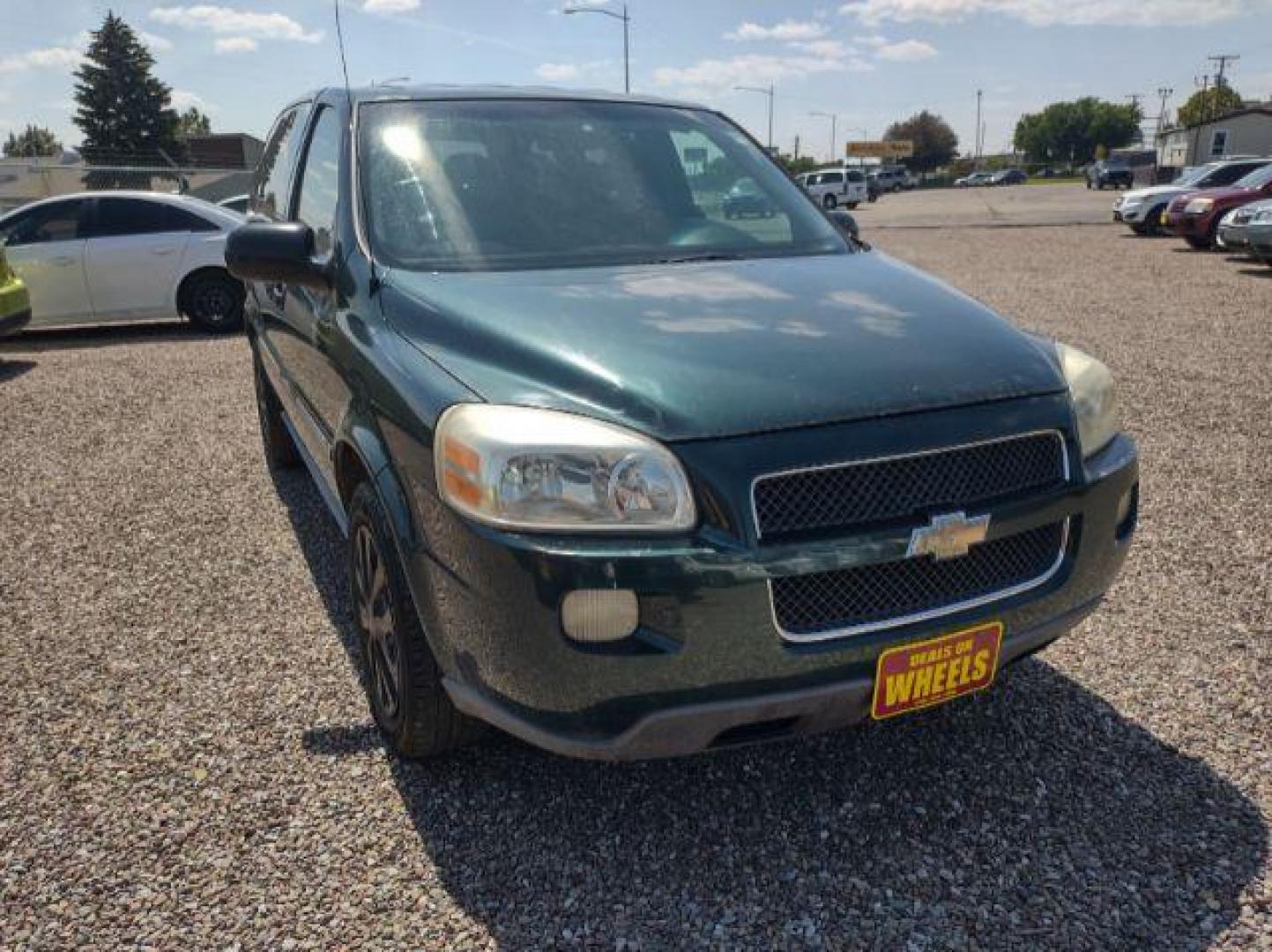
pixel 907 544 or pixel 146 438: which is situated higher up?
pixel 907 544

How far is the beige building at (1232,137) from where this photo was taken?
7062 cm

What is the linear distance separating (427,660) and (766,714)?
90 centimetres

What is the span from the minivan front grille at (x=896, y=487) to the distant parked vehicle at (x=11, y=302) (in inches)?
364

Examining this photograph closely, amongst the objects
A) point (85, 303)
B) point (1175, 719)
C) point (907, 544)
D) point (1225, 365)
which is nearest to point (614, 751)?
point (907, 544)

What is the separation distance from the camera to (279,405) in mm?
5176

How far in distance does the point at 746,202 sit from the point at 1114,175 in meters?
64.1

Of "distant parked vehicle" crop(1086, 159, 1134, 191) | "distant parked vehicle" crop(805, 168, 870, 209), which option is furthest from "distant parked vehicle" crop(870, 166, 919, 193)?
"distant parked vehicle" crop(805, 168, 870, 209)

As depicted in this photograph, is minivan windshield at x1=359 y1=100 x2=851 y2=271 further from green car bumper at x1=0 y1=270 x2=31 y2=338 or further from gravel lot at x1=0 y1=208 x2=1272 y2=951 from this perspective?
green car bumper at x1=0 y1=270 x2=31 y2=338

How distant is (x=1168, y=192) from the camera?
20.3 meters

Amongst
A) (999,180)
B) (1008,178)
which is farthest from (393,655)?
(999,180)

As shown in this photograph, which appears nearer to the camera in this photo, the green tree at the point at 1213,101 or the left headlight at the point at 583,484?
the left headlight at the point at 583,484

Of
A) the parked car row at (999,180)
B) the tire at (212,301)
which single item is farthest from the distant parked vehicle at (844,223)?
the parked car row at (999,180)

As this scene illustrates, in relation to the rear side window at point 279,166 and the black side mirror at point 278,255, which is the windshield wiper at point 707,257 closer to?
the black side mirror at point 278,255

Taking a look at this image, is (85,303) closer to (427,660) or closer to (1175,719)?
(427,660)
